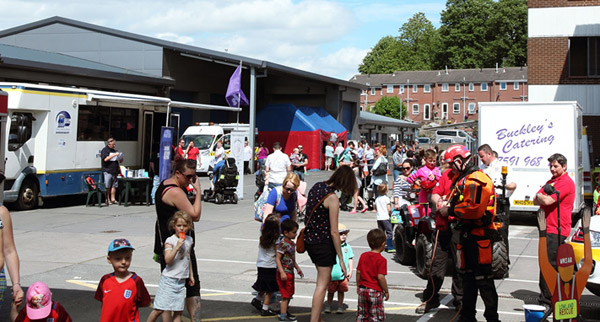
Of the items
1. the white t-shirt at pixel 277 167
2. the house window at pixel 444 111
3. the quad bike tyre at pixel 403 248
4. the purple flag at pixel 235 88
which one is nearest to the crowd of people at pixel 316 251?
the quad bike tyre at pixel 403 248

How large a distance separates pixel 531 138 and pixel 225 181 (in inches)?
347

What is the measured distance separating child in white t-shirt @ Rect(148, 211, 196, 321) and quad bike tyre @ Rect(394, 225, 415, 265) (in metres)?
5.57

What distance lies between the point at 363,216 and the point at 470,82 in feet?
307

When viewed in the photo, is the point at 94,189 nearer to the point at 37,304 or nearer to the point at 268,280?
the point at 268,280

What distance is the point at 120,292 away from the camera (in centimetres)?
559

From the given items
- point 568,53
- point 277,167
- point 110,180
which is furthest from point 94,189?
point 568,53

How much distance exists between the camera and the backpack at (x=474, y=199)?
6959mm

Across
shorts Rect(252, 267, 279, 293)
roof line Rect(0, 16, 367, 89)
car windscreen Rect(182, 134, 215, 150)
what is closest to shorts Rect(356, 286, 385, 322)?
shorts Rect(252, 267, 279, 293)

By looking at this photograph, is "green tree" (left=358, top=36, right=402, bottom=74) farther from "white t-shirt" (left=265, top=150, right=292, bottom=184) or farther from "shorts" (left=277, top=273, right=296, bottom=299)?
"shorts" (left=277, top=273, right=296, bottom=299)

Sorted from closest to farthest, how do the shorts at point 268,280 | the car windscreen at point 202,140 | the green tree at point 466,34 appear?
the shorts at point 268,280
the car windscreen at point 202,140
the green tree at point 466,34

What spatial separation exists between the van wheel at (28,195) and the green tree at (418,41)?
10302 centimetres

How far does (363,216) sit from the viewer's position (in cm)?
1872

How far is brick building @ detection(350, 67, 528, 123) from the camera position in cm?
10494

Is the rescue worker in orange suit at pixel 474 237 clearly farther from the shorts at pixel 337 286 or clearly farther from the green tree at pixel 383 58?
the green tree at pixel 383 58
